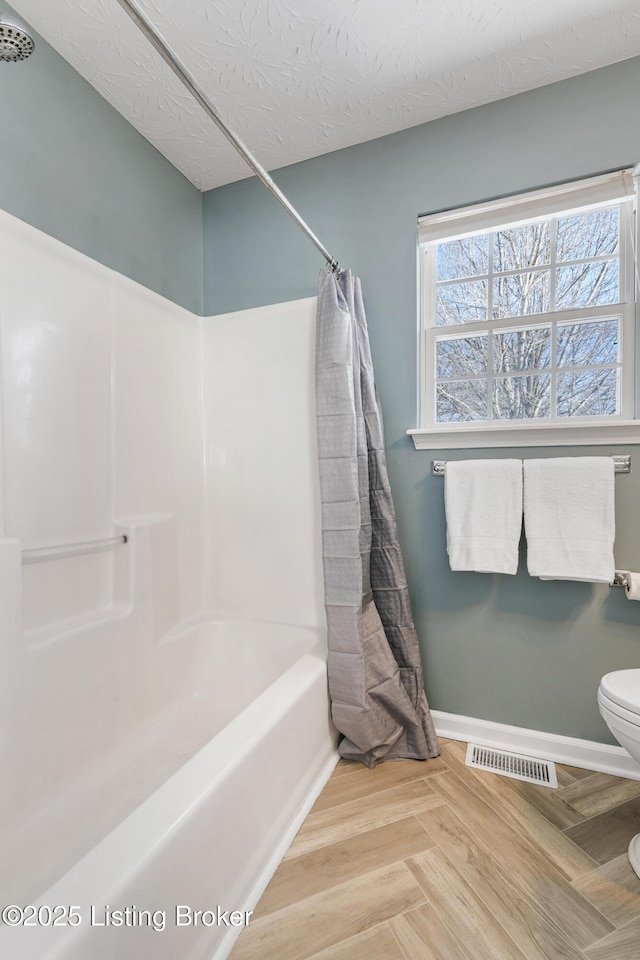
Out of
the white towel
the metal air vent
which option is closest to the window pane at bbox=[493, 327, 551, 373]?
the white towel

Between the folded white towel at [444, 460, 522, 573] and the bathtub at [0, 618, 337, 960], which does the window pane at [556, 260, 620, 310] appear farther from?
the bathtub at [0, 618, 337, 960]

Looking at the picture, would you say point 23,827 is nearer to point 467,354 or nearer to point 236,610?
point 236,610

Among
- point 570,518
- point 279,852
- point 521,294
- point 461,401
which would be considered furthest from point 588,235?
point 279,852

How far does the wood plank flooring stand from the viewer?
1027 mm

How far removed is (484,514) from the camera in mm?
1700

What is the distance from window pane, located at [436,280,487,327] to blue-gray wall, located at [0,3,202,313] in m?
1.19

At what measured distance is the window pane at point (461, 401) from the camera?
1.85 metres

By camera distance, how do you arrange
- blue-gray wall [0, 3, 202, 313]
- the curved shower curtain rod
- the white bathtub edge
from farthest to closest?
blue-gray wall [0, 3, 202, 313] → the white bathtub edge → the curved shower curtain rod

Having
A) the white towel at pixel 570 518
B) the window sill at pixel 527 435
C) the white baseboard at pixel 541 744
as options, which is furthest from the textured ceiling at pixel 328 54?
the white baseboard at pixel 541 744

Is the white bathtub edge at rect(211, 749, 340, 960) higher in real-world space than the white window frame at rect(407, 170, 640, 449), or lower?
lower

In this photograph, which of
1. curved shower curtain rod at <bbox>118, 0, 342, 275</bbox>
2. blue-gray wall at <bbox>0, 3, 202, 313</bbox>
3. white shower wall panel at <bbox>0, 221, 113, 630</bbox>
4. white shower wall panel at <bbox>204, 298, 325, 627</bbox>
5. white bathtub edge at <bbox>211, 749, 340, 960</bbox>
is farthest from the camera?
white shower wall panel at <bbox>204, 298, 325, 627</bbox>

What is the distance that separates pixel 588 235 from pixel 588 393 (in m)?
0.59

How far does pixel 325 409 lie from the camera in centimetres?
171

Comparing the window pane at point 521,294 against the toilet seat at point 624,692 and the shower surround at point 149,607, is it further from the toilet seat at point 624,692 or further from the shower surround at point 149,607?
the toilet seat at point 624,692
